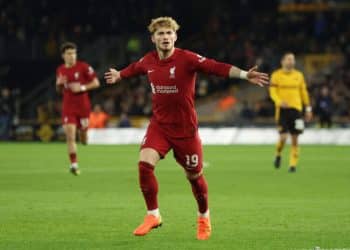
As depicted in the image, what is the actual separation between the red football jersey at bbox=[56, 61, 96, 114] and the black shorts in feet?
13.6

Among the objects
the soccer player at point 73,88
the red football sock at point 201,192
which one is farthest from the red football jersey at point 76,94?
the red football sock at point 201,192

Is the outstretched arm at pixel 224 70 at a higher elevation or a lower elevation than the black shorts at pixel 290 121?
higher

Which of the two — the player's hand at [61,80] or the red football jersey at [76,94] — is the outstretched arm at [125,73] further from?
the red football jersey at [76,94]

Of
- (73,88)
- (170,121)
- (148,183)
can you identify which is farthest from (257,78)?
(73,88)

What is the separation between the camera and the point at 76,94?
75.2 feet

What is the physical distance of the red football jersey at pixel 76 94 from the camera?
75.0 feet

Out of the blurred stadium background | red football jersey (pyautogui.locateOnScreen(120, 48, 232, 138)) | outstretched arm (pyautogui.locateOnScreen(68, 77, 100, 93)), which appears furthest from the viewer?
the blurred stadium background

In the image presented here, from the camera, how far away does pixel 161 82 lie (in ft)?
39.3

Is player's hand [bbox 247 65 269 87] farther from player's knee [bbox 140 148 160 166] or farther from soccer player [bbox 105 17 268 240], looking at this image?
player's knee [bbox 140 148 160 166]

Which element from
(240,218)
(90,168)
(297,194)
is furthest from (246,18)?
(240,218)

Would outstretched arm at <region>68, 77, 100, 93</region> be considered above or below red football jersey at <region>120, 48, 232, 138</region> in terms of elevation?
below

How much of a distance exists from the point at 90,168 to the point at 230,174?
368 cm

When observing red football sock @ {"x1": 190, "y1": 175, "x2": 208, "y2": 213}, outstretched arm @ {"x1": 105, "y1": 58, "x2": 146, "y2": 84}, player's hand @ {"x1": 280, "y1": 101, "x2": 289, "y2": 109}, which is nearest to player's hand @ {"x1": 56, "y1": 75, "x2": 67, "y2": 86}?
player's hand @ {"x1": 280, "y1": 101, "x2": 289, "y2": 109}

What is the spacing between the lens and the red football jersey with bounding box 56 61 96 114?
75.0ft
